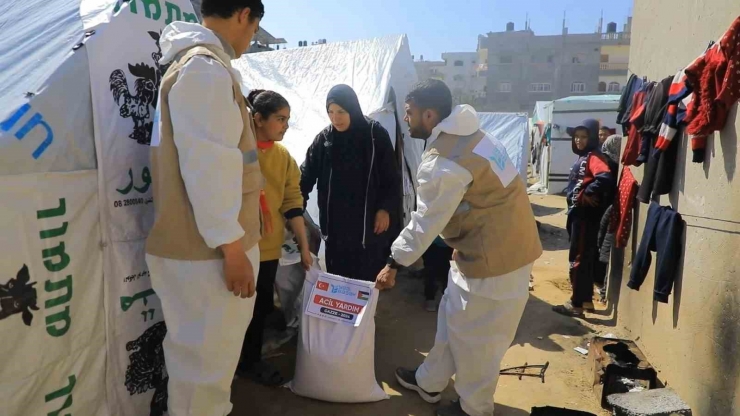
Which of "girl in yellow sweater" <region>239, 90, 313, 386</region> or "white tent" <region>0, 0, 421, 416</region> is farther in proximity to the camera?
"girl in yellow sweater" <region>239, 90, 313, 386</region>

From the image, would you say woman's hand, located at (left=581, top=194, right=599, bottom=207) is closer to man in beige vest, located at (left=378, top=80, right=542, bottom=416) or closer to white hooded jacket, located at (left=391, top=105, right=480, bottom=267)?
man in beige vest, located at (left=378, top=80, right=542, bottom=416)

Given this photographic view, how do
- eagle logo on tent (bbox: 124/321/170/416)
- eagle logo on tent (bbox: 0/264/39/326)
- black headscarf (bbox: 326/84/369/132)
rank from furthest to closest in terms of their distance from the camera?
black headscarf (bbox: 326/84/369/132), eagle logo on tent (bbox: 124/321/170/416), eagle logo on tent (bbox: 0/264/39/326)

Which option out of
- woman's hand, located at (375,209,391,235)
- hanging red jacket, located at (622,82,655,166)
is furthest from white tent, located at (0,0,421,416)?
hanging red jacket, located at (622,82,655,166)

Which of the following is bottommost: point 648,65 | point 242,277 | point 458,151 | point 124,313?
point 124,313

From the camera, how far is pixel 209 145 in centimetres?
142

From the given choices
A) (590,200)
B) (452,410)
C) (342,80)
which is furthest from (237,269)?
(342,80)

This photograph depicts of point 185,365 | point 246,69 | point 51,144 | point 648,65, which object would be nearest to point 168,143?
point 51,144

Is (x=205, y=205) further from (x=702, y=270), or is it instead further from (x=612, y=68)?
(x=612, y=68)

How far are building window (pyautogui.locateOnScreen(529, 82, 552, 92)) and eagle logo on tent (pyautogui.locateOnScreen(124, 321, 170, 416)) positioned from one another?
3617cm

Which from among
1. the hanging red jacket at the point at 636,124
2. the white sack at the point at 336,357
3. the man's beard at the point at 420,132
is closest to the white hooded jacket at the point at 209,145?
the man's beard at the point at 420,132

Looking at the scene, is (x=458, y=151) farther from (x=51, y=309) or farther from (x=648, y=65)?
(x=648, y=65)

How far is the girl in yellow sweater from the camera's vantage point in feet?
8.70

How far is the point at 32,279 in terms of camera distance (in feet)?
4.96

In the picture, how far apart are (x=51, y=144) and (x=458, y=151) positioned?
154 cm
